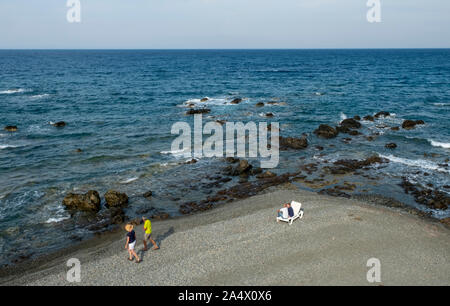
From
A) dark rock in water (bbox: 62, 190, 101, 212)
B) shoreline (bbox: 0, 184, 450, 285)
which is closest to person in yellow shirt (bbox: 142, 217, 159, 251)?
shoreline (bbox: 0, 184, 450, 285)

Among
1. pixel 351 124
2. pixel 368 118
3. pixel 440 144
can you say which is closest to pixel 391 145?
pixel 440 144

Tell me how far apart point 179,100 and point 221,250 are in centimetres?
4946

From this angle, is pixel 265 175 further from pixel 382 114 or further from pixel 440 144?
pixel 382 114

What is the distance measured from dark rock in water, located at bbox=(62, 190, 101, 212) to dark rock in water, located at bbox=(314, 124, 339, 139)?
26.2 meters

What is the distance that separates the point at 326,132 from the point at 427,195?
16.3 meters

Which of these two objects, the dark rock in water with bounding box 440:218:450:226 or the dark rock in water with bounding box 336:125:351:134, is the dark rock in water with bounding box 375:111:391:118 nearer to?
the dark rock in water with bounding box 336:125:351:134

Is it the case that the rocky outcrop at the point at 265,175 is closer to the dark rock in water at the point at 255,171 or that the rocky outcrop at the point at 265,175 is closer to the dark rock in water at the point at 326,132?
the dark rock in water at the point at 255,171

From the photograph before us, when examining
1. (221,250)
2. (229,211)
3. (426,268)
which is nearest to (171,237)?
(221,250)

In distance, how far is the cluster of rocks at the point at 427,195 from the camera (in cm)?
2234

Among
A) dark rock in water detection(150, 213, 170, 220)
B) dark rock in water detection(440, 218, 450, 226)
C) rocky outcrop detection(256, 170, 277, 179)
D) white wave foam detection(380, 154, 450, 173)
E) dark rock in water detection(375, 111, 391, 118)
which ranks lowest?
dark rock in water detection(150, 213, 170, 220)

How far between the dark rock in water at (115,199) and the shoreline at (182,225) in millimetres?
2921

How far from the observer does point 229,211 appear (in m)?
22.0

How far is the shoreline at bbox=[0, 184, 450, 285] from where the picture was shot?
1660 centimetres

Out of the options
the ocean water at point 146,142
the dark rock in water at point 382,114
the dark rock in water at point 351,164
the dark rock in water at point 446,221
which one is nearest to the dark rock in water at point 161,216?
the ocean water at point 146,142
